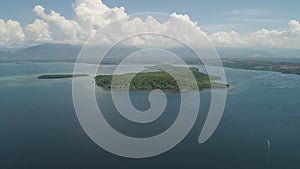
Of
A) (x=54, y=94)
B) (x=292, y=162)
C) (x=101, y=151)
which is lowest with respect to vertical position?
(x=292, y=162)

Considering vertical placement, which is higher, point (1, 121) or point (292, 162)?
point (1, 121)

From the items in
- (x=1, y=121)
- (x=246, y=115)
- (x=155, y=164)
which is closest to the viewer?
(x=155, y=164)

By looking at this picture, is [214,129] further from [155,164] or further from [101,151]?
[101,151]

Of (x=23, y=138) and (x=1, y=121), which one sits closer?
(x=23, y=138)

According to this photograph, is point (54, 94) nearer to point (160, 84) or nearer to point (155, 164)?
point (160, 84)

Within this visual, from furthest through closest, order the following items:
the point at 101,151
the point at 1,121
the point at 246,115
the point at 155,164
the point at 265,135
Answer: the point at 246,115, the point at 1,121, the point at 265,135, the point at 101,151, the point at 155,164

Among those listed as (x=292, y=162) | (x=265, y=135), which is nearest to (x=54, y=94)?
(x=265, y=135)

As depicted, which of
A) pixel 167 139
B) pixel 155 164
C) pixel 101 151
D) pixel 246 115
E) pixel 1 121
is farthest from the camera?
pixel 246 115

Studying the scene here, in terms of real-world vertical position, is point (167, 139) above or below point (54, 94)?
below

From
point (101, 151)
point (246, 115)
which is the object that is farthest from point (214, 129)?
point (101, 151)
